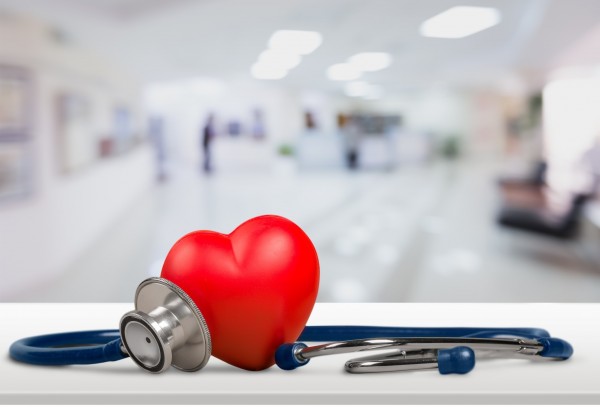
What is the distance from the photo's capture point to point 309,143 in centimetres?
1099

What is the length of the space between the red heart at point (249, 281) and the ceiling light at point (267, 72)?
787cm

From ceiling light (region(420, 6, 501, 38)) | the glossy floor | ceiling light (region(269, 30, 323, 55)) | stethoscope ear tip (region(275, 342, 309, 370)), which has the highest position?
ceiling light (region(420, 6, 501, 38))

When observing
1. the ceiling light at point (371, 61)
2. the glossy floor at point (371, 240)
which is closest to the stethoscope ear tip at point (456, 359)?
the glossy floor at point (371, 240)

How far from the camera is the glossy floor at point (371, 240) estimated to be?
473 cm

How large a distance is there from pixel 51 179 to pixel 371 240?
3.69m

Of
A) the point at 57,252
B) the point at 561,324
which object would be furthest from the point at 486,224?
the point at 561,324

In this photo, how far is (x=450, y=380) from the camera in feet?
1.36

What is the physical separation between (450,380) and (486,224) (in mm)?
7353

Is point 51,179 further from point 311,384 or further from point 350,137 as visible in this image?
point 350,137

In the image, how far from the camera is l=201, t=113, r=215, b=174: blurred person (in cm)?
792

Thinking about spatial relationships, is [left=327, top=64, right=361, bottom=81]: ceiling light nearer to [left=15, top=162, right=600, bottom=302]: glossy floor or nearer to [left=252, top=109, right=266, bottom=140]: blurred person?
[left=252, top=109, right=266, bottom=140]: blurred person

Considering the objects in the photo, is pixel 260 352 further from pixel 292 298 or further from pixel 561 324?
pixel 561 324

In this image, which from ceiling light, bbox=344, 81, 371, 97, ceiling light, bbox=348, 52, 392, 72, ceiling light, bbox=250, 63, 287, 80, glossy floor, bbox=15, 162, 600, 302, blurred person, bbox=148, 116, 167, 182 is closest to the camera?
glossy floor, bbox=15, 162, 600, 302

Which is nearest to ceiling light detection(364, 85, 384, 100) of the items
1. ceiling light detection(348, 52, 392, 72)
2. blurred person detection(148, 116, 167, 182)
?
ceiling light detection(348, 52, 392, 72)
